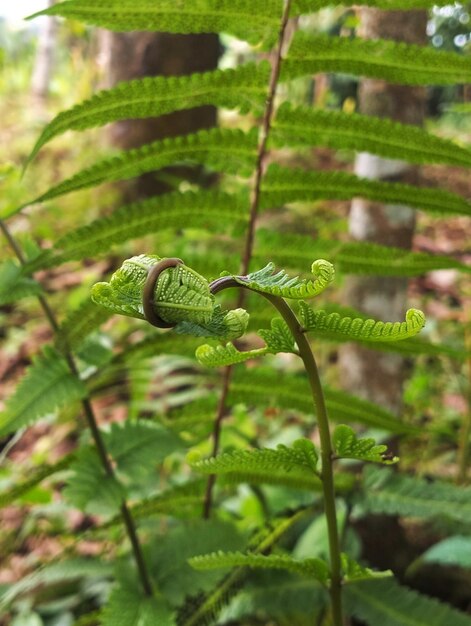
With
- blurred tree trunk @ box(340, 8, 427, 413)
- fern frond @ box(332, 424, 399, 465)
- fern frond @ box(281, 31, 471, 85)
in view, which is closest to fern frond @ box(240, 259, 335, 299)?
fern frond @ box(332, 424, 399, 465)

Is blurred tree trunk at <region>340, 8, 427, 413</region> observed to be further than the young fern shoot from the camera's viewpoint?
Yes

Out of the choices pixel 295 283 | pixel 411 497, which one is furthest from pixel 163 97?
pixel 411 497

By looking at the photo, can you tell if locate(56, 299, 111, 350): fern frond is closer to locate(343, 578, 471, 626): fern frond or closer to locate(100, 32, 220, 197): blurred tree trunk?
locate(343, 578, 471, 626): fern frond

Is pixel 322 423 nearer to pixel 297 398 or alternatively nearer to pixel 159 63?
pixel 297 398

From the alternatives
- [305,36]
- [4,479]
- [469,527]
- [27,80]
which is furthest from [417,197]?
[27,80]

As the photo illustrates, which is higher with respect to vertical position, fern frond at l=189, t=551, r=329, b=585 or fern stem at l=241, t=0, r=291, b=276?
fern stem at l=241, t=0, r=291, b=276
